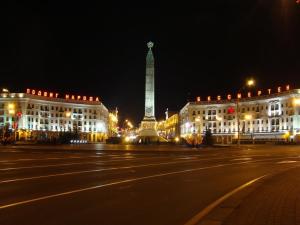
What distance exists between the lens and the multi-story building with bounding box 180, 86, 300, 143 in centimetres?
11805

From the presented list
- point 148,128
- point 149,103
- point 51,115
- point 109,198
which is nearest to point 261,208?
point 109,198

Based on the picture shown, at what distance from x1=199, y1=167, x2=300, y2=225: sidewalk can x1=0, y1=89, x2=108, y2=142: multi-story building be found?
111m

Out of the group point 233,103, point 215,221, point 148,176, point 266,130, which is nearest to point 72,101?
point 233,103

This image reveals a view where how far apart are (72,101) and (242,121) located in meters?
62.1

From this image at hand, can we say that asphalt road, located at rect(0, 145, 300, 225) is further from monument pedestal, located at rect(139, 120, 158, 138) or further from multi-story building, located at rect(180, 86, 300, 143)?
multi-story building, located at rect(180, 86, 300, 143)

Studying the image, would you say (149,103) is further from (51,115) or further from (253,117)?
(51,115)

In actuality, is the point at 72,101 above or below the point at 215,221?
above

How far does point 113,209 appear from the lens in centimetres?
933

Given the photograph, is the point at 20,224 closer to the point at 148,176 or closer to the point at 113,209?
the point at 113,209

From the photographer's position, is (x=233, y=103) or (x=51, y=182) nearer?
(x=51, y=182)

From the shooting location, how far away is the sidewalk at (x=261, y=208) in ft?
25.3

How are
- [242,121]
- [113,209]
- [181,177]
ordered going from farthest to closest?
1. [242,121]
2. [181,177]
3. [113,209]

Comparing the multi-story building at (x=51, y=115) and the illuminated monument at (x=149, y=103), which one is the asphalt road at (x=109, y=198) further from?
the multi-story building at (x=51, y=115)

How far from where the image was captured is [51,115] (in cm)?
14425
